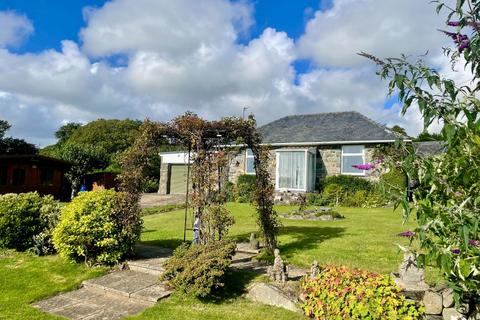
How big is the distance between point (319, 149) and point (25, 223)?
54.4 feet

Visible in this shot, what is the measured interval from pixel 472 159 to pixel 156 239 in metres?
9.53

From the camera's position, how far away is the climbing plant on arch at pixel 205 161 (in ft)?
25.1

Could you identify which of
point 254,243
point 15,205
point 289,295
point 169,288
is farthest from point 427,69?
point 15,205

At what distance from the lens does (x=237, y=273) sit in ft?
23.8

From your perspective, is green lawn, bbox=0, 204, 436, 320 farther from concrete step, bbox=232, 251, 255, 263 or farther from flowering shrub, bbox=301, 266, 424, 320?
concrete step, bbox=232, 251, 255, 263

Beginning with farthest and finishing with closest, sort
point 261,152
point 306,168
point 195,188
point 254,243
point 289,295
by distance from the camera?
point 306,168 < point 254,243 < point 261,152 < point 195,188 < point 289,295

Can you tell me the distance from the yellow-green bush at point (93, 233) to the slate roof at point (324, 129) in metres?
15.6

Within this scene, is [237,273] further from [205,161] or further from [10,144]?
[10,144]

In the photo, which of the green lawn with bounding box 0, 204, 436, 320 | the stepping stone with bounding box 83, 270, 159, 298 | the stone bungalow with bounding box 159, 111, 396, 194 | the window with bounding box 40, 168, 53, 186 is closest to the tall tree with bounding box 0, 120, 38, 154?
the window with bounding box 40, 168, 53, 186

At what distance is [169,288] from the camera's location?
6.53 meters

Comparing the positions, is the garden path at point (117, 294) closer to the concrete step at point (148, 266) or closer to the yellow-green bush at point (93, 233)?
the concrete step at point (148, 266)

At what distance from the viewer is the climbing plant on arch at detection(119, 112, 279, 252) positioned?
7.64 meters

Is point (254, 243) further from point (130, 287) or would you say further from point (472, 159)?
point (472, 159)

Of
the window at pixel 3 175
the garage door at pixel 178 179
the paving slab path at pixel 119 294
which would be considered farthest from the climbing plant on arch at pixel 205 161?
the window at pixel 3 175
